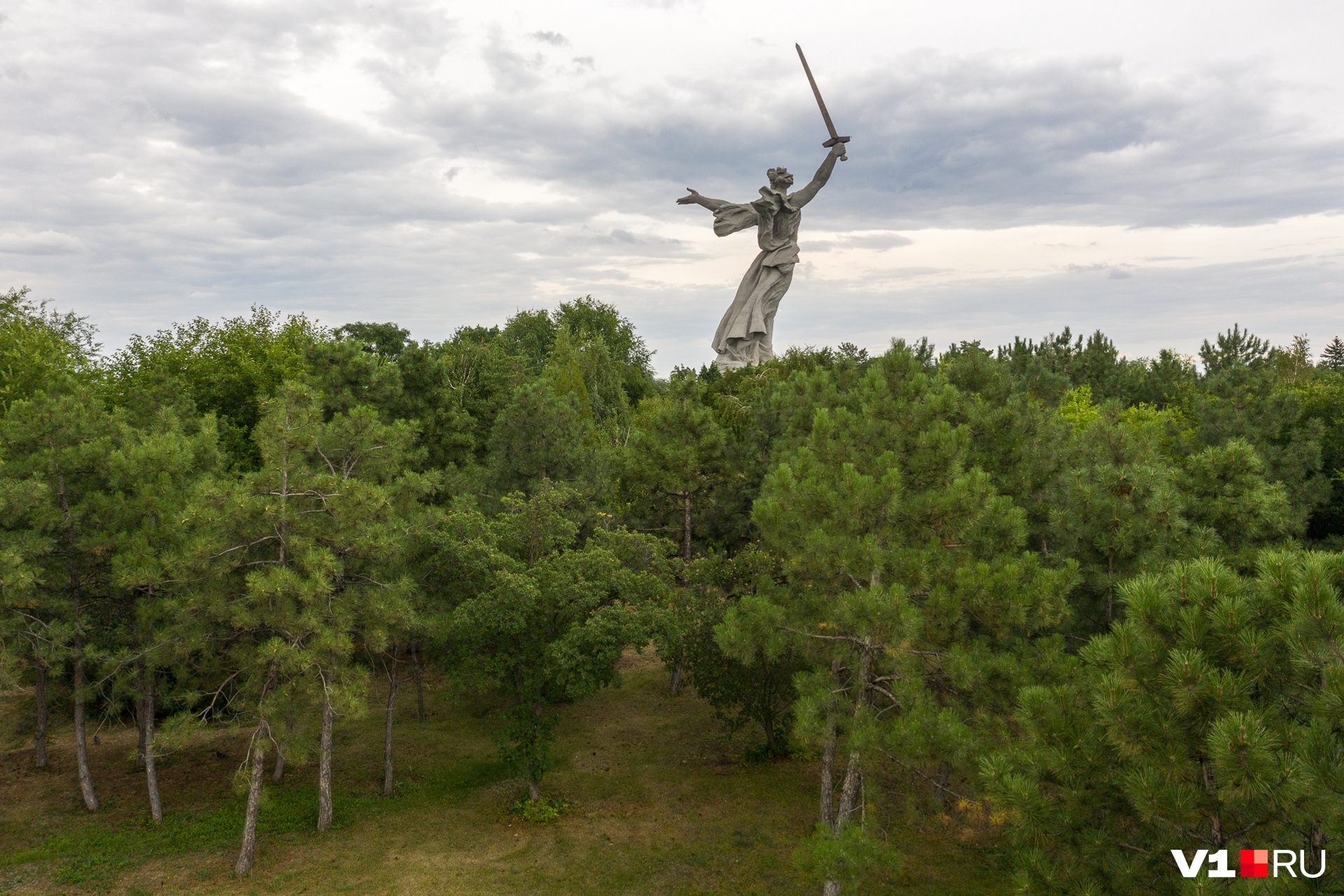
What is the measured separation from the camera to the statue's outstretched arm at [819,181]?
3569cm

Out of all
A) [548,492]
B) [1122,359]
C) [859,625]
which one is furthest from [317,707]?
[1122,359]

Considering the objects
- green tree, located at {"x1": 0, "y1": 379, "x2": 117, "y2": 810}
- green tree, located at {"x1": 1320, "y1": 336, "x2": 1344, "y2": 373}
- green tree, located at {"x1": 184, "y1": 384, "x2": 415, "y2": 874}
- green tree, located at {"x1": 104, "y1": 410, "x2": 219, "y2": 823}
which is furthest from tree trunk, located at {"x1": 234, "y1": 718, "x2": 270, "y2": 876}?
green tree, located at {"x1": 1320, "y1": 336, "x2": 1344, "y2": 373}

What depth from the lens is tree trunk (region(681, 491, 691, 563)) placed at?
2214 cm

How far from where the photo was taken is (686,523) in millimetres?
22156

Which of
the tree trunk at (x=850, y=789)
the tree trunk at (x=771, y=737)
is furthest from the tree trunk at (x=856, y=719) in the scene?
the tree trunk at (x=771, y=737)

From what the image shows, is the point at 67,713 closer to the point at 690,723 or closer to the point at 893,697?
the point at 690,723

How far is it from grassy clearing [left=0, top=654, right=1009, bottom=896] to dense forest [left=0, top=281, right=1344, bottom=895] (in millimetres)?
728

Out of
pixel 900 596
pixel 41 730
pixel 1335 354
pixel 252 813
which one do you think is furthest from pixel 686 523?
pixel 1335 354

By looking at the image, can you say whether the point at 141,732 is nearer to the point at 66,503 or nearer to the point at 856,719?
the point at 66,503

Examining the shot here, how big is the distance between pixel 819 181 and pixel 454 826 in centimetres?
3130

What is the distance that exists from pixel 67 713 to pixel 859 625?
2286 centimetres

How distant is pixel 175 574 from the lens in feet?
47.5

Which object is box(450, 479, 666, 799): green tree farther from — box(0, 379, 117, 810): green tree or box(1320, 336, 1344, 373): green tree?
box(1320, 336, 1344, 373): green tree

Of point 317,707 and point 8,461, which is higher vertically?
point 8,461
